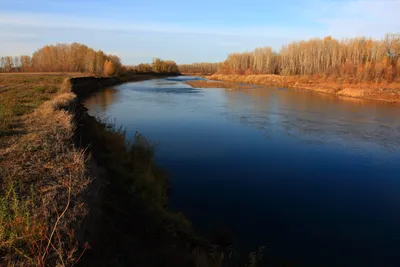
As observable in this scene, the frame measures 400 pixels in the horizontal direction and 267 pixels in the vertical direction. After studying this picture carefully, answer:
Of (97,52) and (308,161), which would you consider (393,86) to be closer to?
(308,161)

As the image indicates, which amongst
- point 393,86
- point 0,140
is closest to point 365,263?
point 0,140

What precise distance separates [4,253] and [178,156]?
7.38 m

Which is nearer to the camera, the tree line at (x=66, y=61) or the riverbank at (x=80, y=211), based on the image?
the riverbank at (x=80, y=211)

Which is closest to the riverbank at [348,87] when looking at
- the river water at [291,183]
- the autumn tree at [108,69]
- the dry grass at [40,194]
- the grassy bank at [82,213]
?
the river water at [291,183]

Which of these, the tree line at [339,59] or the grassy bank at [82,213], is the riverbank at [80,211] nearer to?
the grassy bank at [82,213]

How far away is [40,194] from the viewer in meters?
4.13

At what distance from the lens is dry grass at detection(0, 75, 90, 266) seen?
9.80 ft

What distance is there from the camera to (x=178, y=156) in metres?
10.2

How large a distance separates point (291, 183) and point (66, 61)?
78.0 metres

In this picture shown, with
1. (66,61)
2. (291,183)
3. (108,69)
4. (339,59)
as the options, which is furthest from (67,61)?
(291,183)

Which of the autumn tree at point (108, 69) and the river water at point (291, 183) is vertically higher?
the autumn tree at point (108, 69)

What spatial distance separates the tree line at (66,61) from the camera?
206ft

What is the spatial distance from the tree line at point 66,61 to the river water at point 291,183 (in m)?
50.9

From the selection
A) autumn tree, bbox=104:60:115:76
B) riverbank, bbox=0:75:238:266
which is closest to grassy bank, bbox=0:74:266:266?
riverbank, bbox=0:75:238:266
